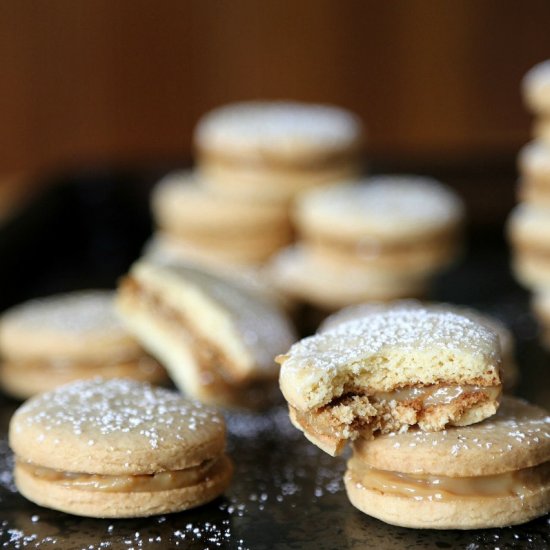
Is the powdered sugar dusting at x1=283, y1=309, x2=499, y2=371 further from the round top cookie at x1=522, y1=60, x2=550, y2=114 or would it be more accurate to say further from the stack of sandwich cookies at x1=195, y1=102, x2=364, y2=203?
the stack of sandwich cookies at x1=195, y1=102, x2=364, y2=203

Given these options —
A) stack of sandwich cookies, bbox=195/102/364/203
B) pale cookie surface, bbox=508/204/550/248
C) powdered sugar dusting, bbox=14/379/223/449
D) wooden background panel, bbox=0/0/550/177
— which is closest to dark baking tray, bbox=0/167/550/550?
powdered sugar dusting, bbox=14/379/223/449

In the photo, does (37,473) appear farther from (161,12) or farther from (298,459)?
(161,12)

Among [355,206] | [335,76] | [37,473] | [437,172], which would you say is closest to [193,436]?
[37,473]

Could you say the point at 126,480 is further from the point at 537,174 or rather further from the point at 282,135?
the point at 282,135

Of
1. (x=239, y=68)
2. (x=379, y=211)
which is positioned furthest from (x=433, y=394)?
(x=239, y=68)

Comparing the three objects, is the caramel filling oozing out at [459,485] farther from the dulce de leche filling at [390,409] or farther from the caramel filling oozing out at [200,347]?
the caramel filling oozing out at [200,347]

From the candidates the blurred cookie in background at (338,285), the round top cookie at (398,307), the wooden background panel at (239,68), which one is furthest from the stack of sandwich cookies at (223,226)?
the wooden background panel at (239,68)
